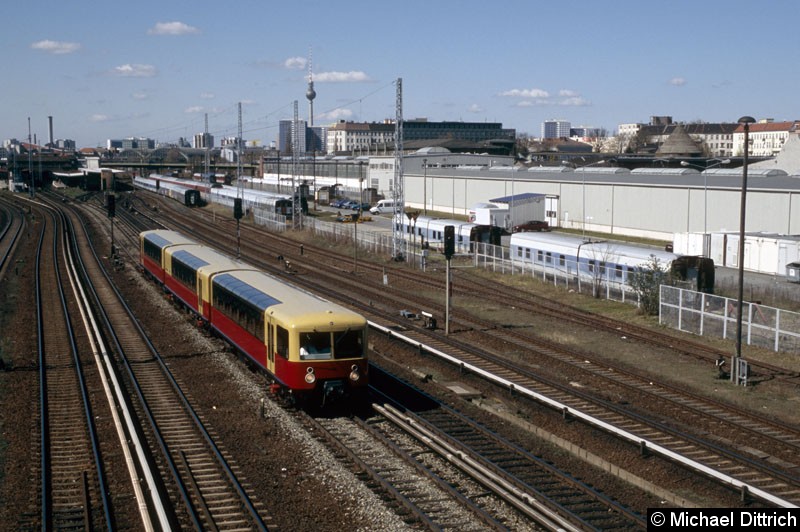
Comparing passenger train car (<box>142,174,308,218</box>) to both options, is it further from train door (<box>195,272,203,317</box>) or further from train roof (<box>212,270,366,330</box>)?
train roof (<box>212,270,366,330</box>)

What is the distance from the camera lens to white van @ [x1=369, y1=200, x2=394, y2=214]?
3263 inches

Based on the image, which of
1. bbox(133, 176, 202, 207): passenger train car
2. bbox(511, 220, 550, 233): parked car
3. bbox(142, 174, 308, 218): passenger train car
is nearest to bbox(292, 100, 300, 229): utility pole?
bbox(142, 174, 308, 218): passenger train car

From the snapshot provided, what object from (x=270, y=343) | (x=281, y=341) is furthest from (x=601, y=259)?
(x=281, y=341)

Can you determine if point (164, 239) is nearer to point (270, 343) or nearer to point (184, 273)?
point (184, 273)

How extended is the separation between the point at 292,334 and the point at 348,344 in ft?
4.08

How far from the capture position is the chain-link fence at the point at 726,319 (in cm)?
2475

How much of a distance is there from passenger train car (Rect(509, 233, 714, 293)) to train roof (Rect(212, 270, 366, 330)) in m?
16.7

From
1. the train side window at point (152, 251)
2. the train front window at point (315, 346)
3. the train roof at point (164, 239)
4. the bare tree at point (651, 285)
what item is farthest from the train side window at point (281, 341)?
the train side window at point (152, 251)

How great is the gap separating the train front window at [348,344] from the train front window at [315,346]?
175mm

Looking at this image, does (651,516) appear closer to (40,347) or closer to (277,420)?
(277,420)

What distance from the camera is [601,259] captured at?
37.0 m

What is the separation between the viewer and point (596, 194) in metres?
64.2

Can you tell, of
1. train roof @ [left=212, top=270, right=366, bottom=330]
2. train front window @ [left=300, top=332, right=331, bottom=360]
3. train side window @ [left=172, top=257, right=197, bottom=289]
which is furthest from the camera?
train side window @ [left=172, top=257, right=197, bottom=289]

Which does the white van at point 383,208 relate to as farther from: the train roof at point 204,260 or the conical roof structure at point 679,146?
the train roof at point 204,260
